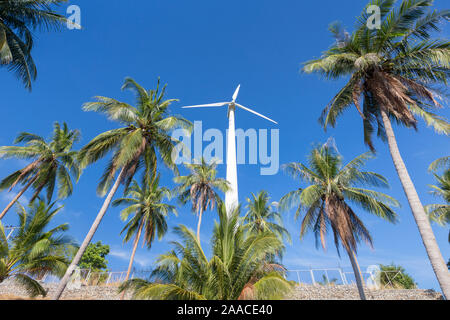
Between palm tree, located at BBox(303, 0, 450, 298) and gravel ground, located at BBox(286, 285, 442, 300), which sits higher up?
palm tree, located at BBox(303, 0, 450, 298)

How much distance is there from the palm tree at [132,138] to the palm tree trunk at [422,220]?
11658mm

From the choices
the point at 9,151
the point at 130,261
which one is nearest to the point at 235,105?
the point at 130,261

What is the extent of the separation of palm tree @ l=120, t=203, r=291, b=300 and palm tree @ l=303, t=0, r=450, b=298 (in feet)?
21.0

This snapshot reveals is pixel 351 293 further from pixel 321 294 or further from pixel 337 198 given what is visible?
pixel 337 198

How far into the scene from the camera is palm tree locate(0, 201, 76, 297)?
1424 centimetres

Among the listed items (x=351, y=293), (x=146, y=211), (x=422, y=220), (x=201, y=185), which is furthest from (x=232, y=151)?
(x=422, y=220)

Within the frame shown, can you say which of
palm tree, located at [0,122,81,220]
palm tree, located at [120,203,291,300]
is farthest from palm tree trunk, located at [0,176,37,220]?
palm tree, located at [120,203,291,300]

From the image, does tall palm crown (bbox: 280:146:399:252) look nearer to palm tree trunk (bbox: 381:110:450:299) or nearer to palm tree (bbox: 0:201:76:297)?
palm tree trunk (bbox: 381:110:450:299)

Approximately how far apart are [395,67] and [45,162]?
1045 inches

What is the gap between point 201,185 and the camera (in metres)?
26.2

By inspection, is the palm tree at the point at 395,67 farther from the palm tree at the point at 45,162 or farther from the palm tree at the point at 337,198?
the palm tree at the point at 45,162

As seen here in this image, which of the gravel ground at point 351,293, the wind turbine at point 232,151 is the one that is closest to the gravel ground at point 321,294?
the gravel ground at point 351,293

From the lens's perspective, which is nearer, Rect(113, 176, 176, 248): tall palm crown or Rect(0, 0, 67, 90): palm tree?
Rect(0, 0, 67, 90): palm tree
